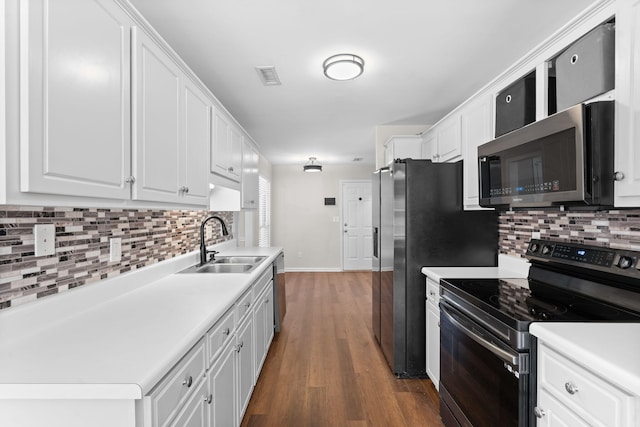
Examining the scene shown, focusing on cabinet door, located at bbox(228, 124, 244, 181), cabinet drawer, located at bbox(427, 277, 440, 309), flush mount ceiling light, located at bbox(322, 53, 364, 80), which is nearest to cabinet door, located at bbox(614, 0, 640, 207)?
cabinet drawer, located at bbox(427, 277, 440, 309)

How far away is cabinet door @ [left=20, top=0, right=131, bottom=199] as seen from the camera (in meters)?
0.86

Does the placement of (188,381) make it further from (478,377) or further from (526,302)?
(526,302)

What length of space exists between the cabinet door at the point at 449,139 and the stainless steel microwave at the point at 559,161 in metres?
0.68

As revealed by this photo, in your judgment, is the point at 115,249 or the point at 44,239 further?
the point at 115,249

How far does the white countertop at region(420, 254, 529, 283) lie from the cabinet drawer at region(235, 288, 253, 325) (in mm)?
1273

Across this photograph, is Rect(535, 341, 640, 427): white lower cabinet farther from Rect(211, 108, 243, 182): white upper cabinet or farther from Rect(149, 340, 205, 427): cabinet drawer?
Rect(211, 108, 243, 182): white upper cabinet

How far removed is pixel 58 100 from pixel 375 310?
2.91m

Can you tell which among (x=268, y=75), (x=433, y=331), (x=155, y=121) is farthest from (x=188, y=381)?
(x=268, y=75)

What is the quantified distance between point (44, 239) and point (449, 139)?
9.25 ft

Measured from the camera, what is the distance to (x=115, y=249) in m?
1.65

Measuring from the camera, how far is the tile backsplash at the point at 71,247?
1130 mm

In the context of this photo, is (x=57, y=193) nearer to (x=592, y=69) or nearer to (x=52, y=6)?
(x=52, y=6)

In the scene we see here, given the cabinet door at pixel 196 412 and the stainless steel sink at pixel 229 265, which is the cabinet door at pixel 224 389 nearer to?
the cabinet door at pixel 196 412

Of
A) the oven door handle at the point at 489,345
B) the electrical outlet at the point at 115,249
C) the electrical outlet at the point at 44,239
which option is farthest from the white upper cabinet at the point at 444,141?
the electrical outlet at the point at 44,239
